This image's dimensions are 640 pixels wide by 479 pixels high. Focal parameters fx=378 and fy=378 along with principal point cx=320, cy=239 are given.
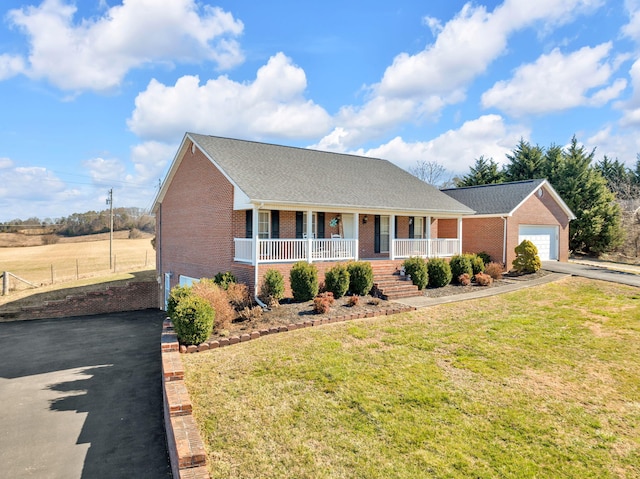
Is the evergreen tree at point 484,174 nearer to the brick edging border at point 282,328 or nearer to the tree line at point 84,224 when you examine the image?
the brick edging border at point 282,328

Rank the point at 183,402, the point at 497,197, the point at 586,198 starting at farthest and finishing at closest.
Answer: the point at 586,198
the point at 497,197
the point at 183,402

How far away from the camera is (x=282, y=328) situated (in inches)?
432

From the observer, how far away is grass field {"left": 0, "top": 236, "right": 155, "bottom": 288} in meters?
32.1

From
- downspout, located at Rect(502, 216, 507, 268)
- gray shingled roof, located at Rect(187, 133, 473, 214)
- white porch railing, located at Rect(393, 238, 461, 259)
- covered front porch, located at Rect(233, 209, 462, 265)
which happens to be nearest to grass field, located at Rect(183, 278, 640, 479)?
covered front porch, located at Rect(233, 209, 462, 265)

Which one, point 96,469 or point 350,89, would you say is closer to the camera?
point 96,469

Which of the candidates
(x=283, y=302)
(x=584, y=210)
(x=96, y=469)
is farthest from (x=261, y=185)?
(x=584, y=210)

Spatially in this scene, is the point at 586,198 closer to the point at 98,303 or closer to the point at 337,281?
the point at 337,281

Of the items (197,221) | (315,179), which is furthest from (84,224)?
(315,179)

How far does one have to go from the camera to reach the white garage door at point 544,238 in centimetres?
2372

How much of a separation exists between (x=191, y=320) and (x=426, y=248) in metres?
12.7

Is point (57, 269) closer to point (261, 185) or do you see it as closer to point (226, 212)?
point (226, 212)

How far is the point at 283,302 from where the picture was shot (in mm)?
13641

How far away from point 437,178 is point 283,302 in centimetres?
5699

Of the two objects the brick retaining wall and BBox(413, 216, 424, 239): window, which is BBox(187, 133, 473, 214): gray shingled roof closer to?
BBox(413, 216, 424, 239): window
